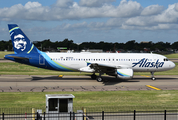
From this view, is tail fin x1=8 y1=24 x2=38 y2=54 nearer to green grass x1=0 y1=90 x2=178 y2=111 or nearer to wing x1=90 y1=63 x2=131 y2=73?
wing x1=90 y1=63 x2=131 y2=73

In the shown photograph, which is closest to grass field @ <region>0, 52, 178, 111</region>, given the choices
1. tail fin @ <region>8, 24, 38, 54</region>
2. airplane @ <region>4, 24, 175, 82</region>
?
airplane @ <region>4, 24, 175, 82</region>

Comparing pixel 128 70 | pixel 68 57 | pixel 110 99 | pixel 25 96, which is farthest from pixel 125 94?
pixel 68 57

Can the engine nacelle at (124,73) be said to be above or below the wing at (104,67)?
below

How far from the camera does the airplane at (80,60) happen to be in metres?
35.5

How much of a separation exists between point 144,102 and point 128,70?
11803mm

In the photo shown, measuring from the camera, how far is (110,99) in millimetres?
23594

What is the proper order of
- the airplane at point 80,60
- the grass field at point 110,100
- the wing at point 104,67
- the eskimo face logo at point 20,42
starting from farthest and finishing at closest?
the eskimo face logo at point 20,42, the airplane at point 80,60, the wing at point 104,67, the grass field at point 110,100

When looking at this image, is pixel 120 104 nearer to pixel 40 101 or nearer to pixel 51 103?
pixel 40 101

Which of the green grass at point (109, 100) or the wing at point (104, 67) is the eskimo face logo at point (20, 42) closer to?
the wing at point (104, 67)

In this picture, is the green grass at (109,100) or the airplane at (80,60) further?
the airplane at (80,60)

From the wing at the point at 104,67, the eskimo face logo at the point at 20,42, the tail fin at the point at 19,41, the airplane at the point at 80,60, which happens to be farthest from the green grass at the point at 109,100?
the eskimo face logo at the point at 20,42

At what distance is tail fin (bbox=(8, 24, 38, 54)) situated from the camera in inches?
1397

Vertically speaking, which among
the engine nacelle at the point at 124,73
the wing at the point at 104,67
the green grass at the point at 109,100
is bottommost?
the green grass at the point at 109,100

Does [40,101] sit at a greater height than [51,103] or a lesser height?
lesser
